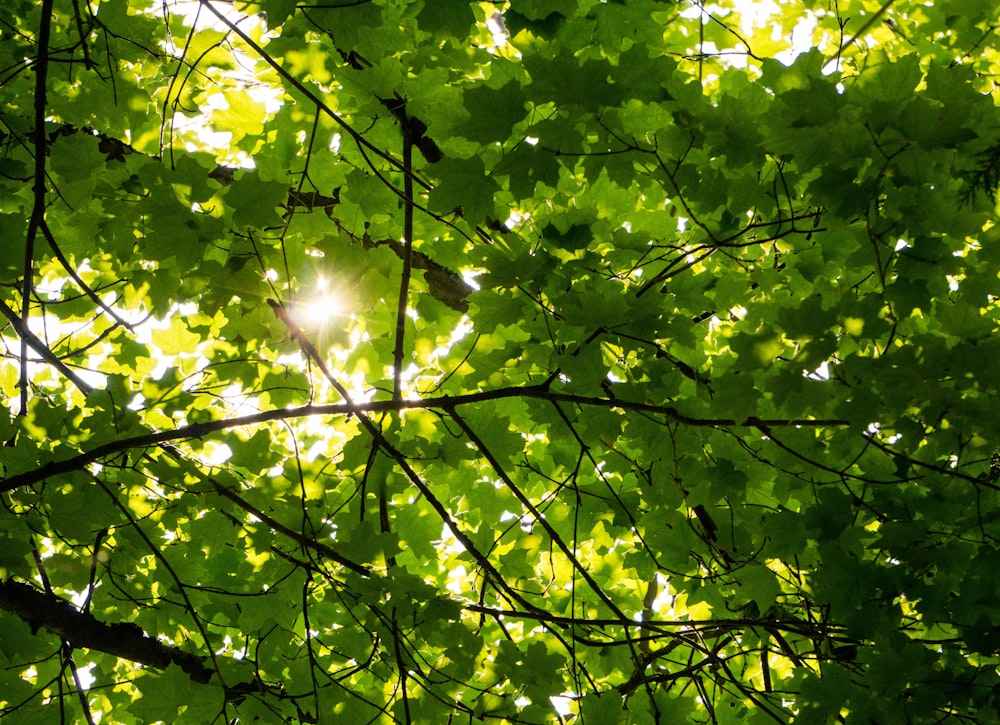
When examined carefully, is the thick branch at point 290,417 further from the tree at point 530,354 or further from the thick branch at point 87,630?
the thick branch at point 87,630

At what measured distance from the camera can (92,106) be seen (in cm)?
250

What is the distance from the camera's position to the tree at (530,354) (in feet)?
5.25

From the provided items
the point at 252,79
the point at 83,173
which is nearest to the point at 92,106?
the point at 83,173

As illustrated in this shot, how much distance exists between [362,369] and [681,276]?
141 cm

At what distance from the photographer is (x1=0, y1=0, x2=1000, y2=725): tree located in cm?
160

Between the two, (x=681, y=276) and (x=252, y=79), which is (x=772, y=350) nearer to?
(x=681, y=276)

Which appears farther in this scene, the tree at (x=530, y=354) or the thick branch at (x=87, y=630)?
the thick branch at (x=87, y=630)

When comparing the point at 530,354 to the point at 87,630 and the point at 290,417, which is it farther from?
the point at 87,630

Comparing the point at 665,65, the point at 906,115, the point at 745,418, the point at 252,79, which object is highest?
the point at 252,79

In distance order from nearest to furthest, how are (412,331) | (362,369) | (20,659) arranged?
(20,659), (412,331), (362,369)

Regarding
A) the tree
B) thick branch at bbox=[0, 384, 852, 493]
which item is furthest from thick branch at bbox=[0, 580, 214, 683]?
thick branch at bbox=[0, 384, 852, 493]

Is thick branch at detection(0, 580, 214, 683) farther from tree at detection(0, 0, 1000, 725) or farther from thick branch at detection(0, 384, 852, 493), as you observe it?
thick branch at detection(0, 384, 852, 493)

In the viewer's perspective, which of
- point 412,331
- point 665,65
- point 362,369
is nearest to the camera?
point 665,65

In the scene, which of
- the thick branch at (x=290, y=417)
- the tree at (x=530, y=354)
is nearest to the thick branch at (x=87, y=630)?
the tree at (x=530, y=354)
